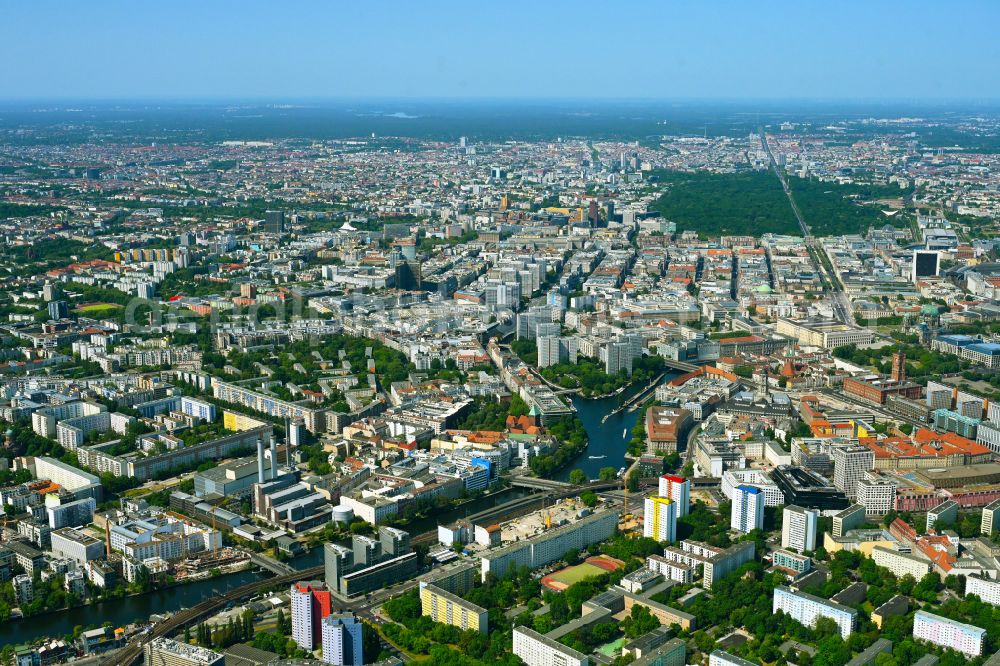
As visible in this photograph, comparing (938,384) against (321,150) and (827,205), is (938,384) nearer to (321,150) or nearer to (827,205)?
(827,205)

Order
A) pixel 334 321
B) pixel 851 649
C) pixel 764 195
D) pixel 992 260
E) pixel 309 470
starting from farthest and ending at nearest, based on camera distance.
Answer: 1. pixel 764 195
2. pixel 992 260
3. pixel 334 321
4. pixel 309 470
5. pixel 851 649

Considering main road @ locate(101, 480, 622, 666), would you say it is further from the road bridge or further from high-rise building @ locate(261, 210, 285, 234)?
high-rise building @ locate(261, 210, 285, 234)

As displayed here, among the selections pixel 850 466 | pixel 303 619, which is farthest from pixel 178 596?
pixel 850 466

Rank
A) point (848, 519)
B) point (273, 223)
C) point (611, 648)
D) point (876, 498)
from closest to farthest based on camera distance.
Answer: point (611, 648) < point (848, 519) < point (876, 498) < point (273, 223)

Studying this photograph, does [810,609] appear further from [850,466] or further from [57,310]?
[57,310]

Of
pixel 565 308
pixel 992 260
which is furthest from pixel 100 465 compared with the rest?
pixel 992 260
